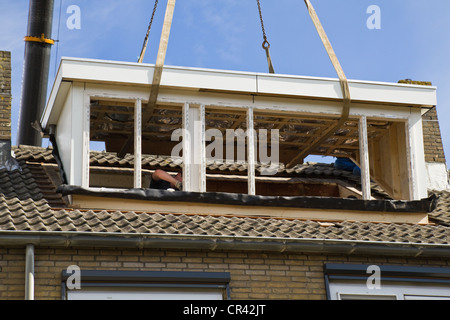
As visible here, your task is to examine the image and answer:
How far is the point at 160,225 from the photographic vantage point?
12227 millimetres

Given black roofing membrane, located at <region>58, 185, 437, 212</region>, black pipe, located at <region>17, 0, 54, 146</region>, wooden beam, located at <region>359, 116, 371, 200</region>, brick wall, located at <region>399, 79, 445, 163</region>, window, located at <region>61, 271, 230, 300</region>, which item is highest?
black pipe, located at <region>17, 0, 54, 146</region>

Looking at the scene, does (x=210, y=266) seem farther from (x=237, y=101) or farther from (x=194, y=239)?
(x=237, y=101)

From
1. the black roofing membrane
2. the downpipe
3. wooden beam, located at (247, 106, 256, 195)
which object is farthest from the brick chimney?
the downpipe

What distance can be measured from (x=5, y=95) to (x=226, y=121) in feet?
12.6

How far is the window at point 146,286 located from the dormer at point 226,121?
6.27 feet

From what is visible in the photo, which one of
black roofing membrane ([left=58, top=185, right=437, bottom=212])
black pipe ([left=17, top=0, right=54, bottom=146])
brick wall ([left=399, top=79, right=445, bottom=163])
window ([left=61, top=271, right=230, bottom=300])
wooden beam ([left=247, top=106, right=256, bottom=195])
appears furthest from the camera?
black pipe ([left=17, top=0, right=54, bottom=146])

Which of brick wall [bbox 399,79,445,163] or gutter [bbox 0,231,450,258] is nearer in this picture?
gutter [bbox 0,231,450,258]

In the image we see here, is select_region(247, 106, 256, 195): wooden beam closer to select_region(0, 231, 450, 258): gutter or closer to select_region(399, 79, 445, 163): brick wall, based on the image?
select_region(0, 231, 450, 258): gutter

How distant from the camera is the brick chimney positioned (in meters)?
17.2

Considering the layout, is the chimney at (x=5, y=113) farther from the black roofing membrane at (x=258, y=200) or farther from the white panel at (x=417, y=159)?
the white panel at (x=417, y=159)

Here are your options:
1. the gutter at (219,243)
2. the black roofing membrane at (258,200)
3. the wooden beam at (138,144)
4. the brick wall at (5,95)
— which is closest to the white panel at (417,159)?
the black roofing membrane at (258,200)

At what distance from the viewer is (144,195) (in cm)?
1316

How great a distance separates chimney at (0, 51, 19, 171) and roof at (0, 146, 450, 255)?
1.32ft

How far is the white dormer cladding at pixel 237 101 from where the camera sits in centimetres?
1377
